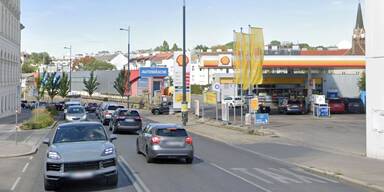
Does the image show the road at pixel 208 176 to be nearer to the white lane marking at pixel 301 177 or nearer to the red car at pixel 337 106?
the white lane marking at pixel 301 177

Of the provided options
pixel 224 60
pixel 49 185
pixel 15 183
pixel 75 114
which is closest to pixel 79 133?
pixel 49 185

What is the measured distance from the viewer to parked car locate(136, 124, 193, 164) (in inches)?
770

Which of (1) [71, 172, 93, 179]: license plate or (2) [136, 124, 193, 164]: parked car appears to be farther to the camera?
(2) [136, 124, 193, 164]: parked car

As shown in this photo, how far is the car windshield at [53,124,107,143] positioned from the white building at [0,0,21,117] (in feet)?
135

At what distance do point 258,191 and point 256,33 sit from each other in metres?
27.5

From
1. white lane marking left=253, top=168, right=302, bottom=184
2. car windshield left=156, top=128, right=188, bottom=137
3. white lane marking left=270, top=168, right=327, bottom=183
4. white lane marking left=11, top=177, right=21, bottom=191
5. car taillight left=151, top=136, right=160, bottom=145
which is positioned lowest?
white lane marking left=11, top=177, right=21, bottom=191

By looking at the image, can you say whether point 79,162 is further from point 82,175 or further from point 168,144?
point 168,144

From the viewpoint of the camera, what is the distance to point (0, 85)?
189 feet

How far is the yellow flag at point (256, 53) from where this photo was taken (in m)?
39.9

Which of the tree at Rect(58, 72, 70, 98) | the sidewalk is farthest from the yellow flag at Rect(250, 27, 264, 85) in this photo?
the tree at Rect(58, 72, 70, 98)

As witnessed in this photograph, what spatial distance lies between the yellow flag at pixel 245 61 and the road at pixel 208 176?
672 inches

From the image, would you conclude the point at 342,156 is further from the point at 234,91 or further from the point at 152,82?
the point at 152,82

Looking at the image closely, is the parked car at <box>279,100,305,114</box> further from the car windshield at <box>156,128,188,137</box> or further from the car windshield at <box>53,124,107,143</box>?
the car windshield at <box>53,124,107,143</box>

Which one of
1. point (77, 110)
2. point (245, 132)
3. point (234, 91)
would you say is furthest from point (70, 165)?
point (234, 91)
